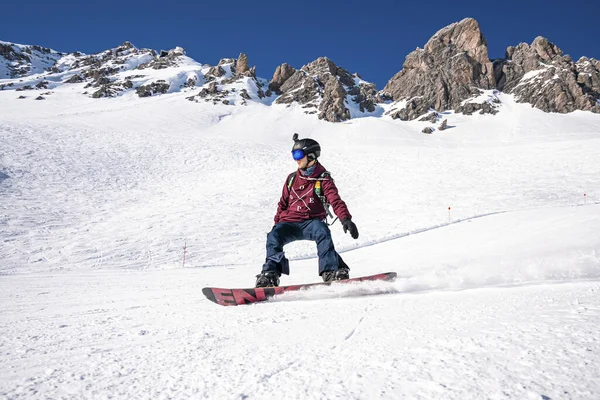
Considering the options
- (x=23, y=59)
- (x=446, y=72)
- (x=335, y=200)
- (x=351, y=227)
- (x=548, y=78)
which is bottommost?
(x=351, y=227)

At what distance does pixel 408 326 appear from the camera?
169 centimetres

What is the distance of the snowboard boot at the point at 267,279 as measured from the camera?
3.27m

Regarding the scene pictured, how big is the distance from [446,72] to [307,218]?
86.5 m

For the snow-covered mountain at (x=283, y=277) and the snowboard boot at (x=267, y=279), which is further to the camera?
the snowboard boot at (x=267, y=279)

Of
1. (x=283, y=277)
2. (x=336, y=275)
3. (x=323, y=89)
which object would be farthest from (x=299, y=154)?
(x=323, y=89)

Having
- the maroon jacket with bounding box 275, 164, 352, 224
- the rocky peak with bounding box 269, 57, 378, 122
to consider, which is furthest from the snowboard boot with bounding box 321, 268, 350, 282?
the rocky peak with bounding box 269, 57, 378, 122

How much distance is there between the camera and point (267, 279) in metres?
3.31

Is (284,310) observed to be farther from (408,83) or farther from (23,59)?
(23,59)

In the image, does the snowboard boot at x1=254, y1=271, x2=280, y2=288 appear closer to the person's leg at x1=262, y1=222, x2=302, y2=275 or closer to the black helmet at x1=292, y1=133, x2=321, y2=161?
the person's leg at x1=262, y1=222, x2=302, y2=275

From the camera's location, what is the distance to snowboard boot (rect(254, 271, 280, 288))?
3268 millimetres

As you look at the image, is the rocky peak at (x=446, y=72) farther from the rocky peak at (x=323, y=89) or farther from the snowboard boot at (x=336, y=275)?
the snowboard boot at (x=336, y=275)

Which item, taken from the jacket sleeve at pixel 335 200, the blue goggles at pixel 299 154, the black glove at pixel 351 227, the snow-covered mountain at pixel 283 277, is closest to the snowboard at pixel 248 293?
the snow-covered mountain at pixel 283 277

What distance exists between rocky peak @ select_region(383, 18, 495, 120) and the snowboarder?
222 ft

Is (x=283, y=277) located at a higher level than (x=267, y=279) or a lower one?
lower
